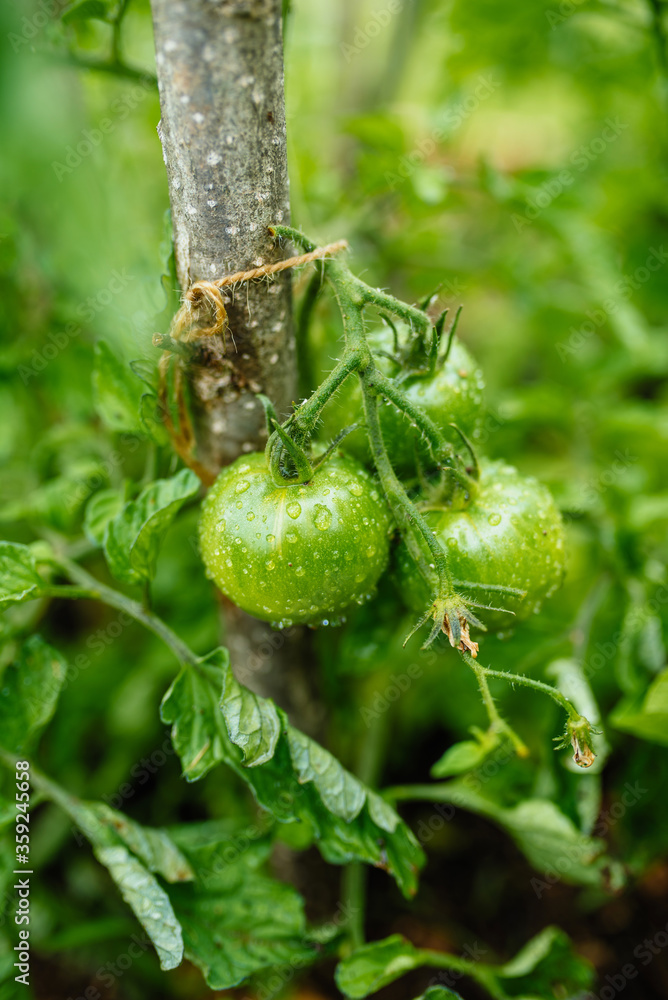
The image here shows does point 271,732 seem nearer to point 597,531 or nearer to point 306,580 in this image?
point 306,580

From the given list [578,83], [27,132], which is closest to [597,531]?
[27,132]

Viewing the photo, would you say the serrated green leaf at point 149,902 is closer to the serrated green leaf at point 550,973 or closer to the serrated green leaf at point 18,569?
the serrated green leaf at point 18,569

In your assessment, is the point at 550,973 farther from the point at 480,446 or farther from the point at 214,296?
the point at 214,296

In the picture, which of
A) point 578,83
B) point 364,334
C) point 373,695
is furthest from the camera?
point 578,83

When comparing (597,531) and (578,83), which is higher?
(578,83)

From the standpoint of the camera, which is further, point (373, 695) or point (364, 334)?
point (373, 695)
